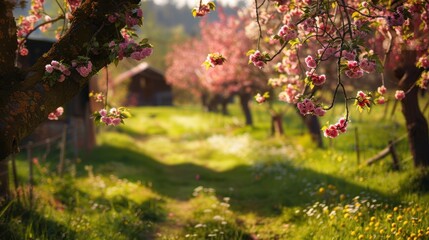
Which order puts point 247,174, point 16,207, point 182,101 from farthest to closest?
point 182,101 < point 247,174 < point 16,207

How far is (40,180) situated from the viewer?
38.8 feet

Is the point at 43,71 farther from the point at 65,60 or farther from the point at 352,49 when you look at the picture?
the point at 352,49

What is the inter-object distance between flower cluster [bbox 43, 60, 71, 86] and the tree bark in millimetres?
139

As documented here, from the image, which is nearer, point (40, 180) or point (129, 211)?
point (129, 211)

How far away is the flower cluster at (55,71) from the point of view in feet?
17.3

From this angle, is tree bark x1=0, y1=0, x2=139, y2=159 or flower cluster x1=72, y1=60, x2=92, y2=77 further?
flower cluster x1=72, y1=60, x2=92, y2=77

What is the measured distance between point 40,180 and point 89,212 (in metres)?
2.70

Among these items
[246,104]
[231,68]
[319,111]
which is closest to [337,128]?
[319,111]

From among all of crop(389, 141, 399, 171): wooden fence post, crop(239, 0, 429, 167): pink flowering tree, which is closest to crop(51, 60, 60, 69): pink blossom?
crop(239, 0, 429, 167): pink flowering tree

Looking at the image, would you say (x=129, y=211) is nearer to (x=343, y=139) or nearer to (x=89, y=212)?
(x=89, y=212)

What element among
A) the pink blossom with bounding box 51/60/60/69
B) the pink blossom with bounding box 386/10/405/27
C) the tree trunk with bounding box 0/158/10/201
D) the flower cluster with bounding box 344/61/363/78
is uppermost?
the pink blossom with bounding box 386/10/405/27

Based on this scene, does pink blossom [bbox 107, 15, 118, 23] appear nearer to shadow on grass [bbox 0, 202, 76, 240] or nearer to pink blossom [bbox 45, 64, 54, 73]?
pink blossom [bbox 45, 64, 54, 73]

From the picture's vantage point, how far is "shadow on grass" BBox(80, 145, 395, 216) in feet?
33.3

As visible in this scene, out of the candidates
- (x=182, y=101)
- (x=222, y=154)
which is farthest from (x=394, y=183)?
(x=182, y=101)
